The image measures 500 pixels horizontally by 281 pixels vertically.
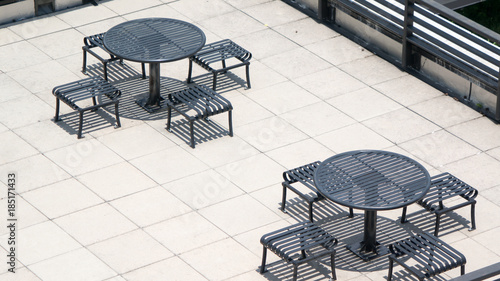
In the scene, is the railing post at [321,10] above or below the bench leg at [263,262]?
above

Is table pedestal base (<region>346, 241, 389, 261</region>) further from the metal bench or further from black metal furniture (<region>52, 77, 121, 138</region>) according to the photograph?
the metal bench

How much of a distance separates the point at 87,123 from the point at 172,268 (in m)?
3.57

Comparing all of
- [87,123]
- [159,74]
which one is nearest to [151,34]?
[159,74]

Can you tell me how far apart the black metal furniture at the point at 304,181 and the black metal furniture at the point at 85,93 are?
2899 mm

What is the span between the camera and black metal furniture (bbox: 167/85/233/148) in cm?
1415

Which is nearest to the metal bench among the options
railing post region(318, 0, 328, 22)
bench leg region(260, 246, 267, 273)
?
railing post region(318, 0, 328, 22)

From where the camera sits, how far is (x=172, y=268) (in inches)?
469

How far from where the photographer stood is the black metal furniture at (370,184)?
11625mm

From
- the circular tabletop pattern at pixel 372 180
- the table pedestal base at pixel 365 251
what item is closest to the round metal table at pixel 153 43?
the circular tabletop pattern at pixel 372 180

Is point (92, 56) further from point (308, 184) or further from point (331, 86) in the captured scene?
point (308, 184)

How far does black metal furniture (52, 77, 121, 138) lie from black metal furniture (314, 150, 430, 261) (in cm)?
366

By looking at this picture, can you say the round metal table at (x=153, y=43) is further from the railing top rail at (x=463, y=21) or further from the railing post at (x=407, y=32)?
the railing top rail at (x=463, y=21)

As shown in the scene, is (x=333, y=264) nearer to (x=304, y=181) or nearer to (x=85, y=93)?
(x=304, y=181)

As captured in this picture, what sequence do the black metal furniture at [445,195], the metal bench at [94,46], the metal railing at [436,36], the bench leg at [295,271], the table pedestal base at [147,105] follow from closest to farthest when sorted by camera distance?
the bench leg at [295,271]
the black metal furniture at [445,195]
the metal railing at [436,36]
the table pedestal base at [147,105]
the metal bench at [94,46]
